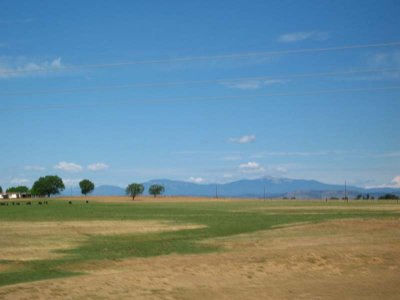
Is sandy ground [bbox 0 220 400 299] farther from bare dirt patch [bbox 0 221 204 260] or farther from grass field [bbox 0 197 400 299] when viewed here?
bare dirt patch [bbox 0 221 204 260]

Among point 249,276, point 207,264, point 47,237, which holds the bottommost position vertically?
point 249,276

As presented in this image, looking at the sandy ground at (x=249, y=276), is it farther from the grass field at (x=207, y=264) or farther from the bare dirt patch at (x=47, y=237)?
the bare dirt patch at (x=47, y=237)

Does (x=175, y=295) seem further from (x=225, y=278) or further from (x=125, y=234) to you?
(x=125, y=234)

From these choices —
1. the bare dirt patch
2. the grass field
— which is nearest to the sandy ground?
the grass field

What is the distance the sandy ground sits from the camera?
53.6ft

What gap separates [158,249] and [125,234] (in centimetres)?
1036

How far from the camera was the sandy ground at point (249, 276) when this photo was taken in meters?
16.3

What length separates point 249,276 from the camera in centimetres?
1912

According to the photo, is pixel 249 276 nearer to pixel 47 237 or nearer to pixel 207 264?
pixel 207 264

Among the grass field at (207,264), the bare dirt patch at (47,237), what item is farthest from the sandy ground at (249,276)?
the bare dirt patch at (47,237)

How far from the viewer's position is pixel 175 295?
16125 millimetres

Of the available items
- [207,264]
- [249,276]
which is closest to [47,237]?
[207,264]

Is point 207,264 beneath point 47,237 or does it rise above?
beneath

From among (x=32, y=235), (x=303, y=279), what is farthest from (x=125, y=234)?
(x=303, y=279)
